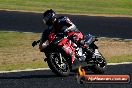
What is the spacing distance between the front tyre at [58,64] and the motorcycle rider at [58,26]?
43 cm

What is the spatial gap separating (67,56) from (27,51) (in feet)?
24.2

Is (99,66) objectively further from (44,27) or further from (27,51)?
(44,27)

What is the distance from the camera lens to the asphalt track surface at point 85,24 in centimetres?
2809

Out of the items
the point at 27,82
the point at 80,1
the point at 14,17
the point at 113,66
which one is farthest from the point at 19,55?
the point at 80,1

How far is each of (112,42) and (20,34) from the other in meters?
5.36

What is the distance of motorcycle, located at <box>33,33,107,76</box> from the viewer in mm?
12758

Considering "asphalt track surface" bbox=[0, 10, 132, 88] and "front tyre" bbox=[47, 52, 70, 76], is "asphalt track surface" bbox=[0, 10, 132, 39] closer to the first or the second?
"asphalt track surface" bbox=[0, 10, 132, 88]

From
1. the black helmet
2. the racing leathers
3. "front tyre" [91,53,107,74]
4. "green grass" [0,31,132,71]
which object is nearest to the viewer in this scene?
the black helmet

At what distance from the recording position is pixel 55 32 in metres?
13.2

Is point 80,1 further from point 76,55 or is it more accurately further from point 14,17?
point 76,55

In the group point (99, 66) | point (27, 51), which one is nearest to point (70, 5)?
point (27, 51)

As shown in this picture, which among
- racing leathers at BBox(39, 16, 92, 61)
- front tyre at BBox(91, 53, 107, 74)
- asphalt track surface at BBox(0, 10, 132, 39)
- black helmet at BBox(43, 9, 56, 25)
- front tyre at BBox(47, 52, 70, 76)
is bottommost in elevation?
asphalt track surface at BBox(0, 10, 132, 39)

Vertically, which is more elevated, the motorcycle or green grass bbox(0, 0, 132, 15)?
the motorcycle

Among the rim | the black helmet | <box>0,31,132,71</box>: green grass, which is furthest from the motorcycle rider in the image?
<box>0,31,132,71</box>: green grass
